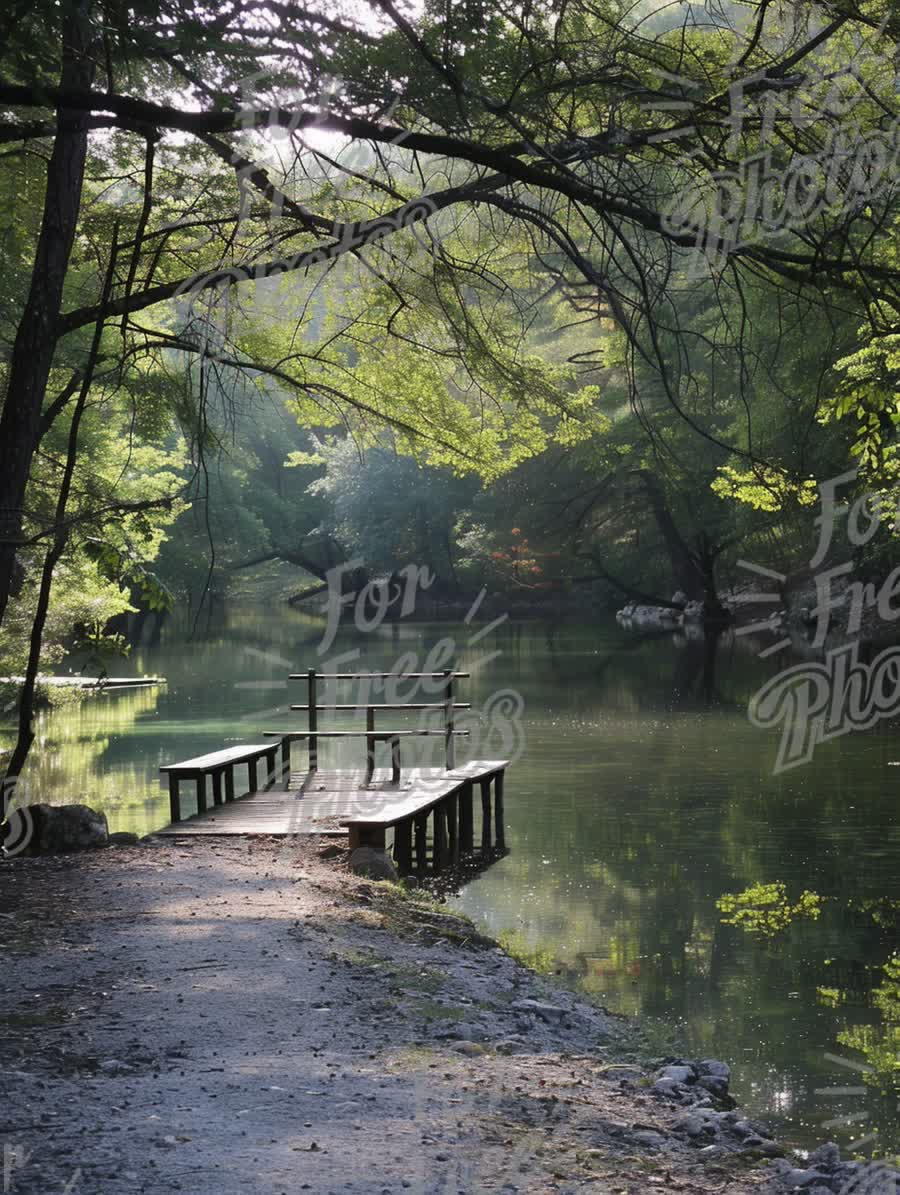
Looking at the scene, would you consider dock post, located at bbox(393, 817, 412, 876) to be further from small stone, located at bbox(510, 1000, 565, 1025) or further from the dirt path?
small stone, located at bbox(510, 1000, 565, 1025)

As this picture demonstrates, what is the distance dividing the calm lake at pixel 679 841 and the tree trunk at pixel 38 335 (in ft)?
14.4

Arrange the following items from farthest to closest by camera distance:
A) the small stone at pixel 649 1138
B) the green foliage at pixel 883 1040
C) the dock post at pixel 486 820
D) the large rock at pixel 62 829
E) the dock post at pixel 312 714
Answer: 1. the dock post at pixel 312 714
2. the dock post at pixel 486 820
3. the large rock at pixel 62 829
4. the green foliage at pixel 883 1040
5. the small stone at pixel 649 1138

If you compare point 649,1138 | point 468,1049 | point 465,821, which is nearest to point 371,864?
point 465,821

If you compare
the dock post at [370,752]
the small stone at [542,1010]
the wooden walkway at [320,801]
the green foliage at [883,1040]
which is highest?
the dock post at [370,752]

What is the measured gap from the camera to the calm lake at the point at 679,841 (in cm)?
785

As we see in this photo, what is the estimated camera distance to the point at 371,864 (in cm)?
1093

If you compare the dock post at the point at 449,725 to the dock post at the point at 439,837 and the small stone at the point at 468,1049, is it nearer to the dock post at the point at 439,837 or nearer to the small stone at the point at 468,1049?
the dock post at the point at 439,837

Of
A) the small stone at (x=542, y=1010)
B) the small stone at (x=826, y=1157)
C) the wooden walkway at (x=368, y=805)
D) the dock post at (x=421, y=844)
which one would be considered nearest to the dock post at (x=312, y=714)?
the wooden walkway at (x=368, y=805)

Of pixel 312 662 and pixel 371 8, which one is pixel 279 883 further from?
pixel 312 662

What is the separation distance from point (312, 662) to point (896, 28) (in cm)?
3162

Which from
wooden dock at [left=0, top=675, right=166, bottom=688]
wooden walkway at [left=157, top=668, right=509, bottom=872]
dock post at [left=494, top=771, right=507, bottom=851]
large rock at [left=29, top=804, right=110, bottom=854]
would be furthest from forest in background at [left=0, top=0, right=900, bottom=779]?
wooden dock at [left=0, top=675, right=166, bottom=688]

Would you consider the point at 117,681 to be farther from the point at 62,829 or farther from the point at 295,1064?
the point at 295,1064

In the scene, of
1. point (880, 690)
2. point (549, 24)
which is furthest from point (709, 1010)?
point (880, 690)

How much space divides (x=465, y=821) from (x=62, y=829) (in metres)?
4.72
